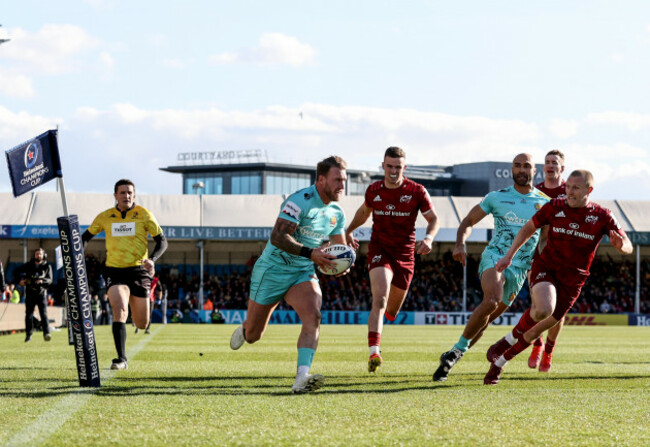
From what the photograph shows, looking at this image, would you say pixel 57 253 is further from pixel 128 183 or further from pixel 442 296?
pixel 442 296

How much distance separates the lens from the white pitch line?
4809 millimetres

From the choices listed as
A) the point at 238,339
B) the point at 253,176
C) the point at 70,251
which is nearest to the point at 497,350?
the point at 238,339

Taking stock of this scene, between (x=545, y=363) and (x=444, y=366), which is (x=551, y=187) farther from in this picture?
(x=444, y=366)

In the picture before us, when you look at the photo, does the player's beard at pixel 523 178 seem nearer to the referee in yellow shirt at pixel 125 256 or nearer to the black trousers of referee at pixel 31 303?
the referee in yellow shirt at pixel 125 256

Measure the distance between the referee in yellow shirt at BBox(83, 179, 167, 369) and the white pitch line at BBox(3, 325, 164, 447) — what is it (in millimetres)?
2635

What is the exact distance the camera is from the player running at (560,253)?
27.7 ft

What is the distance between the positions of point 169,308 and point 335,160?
34210mm

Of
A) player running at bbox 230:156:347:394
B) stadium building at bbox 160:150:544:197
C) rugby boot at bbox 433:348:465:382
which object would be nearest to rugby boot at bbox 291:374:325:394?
player running at bbox 230:156:347:394

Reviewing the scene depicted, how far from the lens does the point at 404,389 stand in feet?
25.9

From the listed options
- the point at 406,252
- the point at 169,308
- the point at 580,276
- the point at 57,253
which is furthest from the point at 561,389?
the point at 169,308

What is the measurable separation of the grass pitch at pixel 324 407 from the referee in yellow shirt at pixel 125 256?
0.59 meters

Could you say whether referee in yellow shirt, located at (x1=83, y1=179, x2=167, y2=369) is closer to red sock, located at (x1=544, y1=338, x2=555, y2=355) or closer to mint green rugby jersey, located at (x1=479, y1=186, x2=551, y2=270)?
mint green rugby jersey, located at (x1=479, y1=186, x2=551, y2=270)

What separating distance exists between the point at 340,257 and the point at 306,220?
0.48 m

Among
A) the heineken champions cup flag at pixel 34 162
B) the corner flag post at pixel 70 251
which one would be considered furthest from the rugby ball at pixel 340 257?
the heineken champions cup flag at pixel 34 162
